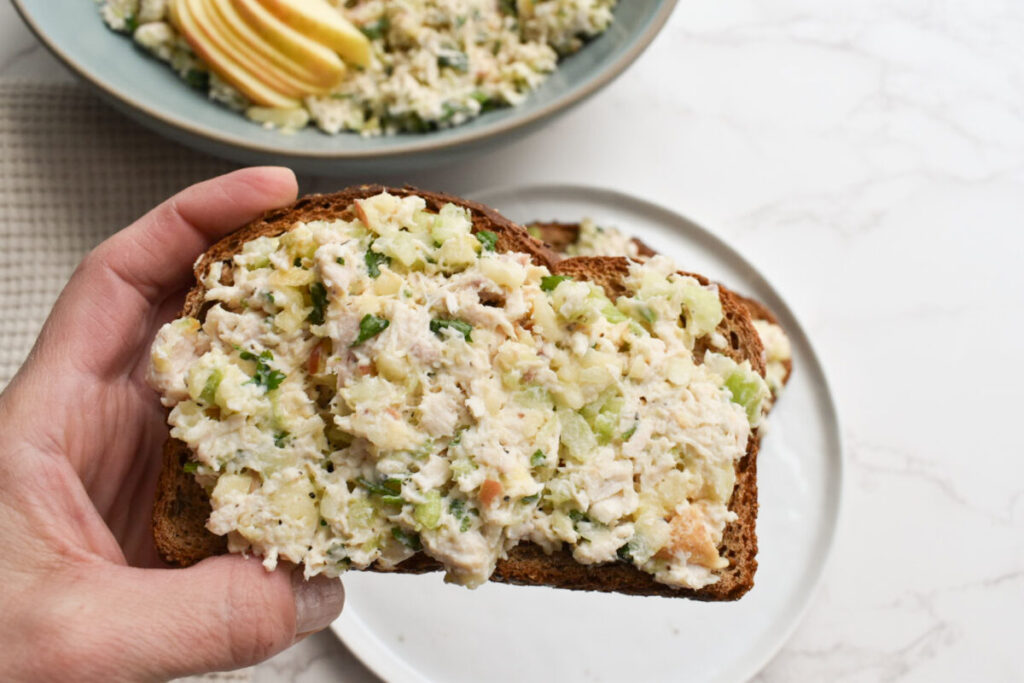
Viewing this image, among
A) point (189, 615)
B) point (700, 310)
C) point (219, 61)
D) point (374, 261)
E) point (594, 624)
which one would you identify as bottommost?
point (594, 624)

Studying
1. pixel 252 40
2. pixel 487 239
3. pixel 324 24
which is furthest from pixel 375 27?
pixel 487 239

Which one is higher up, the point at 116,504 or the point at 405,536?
the point at 405,536

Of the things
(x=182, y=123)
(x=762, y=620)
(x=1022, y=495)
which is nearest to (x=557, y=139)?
(x=182, y=123)

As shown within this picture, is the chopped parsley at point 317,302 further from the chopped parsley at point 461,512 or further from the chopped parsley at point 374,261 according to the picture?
the chopped parsley at point 461,512

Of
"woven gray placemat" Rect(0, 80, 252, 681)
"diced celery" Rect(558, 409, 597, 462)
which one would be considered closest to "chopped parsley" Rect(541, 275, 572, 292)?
"diced celery" Rect(558, 409, 597, 462)

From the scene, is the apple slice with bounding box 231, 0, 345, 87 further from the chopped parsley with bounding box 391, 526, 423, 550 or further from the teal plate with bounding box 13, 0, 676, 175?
the chopped parsley with bounding box 391, 526, 423, 550

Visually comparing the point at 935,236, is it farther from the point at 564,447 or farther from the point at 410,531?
the point at 410,531

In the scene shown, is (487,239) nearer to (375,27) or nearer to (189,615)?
(189,615)
